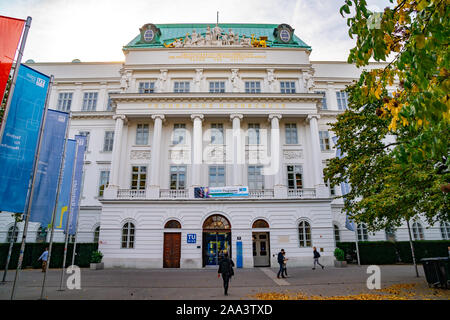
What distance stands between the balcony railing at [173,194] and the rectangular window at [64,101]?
17.8 meters

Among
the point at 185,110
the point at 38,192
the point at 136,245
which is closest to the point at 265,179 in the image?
the point at 185,110

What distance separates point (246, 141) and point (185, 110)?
7.24 m

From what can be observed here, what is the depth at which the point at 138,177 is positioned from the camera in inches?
1140

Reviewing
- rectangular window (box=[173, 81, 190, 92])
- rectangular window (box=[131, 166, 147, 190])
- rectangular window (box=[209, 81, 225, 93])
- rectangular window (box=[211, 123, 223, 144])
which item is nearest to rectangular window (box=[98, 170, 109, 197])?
rectangular window (box=[131, 166, 147, 190])

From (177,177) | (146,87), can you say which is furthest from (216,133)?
(146,87)

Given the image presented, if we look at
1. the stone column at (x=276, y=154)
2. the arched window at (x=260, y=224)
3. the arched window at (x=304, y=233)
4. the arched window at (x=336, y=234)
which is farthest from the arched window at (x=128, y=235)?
the arched window at (x=336, y=234)

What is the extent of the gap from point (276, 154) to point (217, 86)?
34.1ft

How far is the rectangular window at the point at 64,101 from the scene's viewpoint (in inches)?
1363

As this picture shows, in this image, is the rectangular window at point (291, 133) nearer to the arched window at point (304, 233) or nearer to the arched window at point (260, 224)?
the arched window at point (304, 233)

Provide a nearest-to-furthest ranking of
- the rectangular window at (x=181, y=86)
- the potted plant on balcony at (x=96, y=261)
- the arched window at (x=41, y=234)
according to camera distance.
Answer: the potted plant on balcony at (x=96, y=261)
the arched window at (x=41, y=234)
the rectangular window at (x=181, y=86)

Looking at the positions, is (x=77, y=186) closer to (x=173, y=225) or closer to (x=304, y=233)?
(x=173, y=225)

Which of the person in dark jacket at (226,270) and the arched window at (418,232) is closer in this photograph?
the person in dark jacket at (226,270)

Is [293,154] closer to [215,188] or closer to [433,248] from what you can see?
[215,188]
